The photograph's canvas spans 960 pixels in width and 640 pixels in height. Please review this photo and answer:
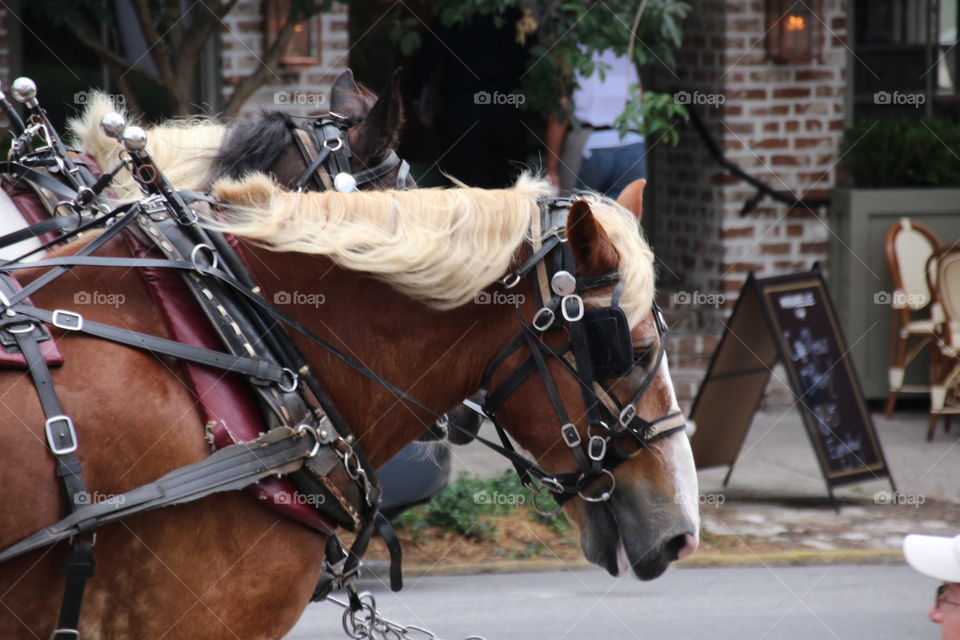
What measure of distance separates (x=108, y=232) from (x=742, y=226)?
6127mm

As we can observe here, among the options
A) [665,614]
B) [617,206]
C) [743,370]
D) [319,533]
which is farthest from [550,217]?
[743,370]

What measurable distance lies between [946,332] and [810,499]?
1871 millimetres

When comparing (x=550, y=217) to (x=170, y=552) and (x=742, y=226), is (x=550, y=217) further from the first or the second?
(x=742, y=226)

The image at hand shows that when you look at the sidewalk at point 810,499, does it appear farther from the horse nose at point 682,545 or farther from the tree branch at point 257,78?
the horse nose at point 682,545

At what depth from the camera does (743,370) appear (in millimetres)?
6418

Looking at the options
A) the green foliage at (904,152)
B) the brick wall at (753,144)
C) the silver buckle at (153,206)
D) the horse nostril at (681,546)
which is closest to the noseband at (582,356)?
the horse nostril at (681,546)

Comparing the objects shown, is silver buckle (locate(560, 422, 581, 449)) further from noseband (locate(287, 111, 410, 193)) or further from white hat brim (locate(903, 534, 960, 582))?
noseband (locate(287, 111, 410, 193))

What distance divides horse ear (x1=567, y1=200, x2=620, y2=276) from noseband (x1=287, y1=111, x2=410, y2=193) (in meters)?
1.25

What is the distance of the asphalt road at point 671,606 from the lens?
484 centimetres

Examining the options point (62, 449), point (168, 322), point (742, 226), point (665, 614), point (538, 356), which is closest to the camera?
point (62, 449)

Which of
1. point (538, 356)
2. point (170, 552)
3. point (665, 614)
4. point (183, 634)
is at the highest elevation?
point (538, 356)

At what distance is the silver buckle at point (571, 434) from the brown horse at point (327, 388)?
0.02 meters

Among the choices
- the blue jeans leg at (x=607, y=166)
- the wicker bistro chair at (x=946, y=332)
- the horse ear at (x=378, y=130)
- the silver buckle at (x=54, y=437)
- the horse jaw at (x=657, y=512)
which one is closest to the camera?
the silver buckle at (x=54, y=437)

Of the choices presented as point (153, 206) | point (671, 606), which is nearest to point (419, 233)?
point (153, 206)
